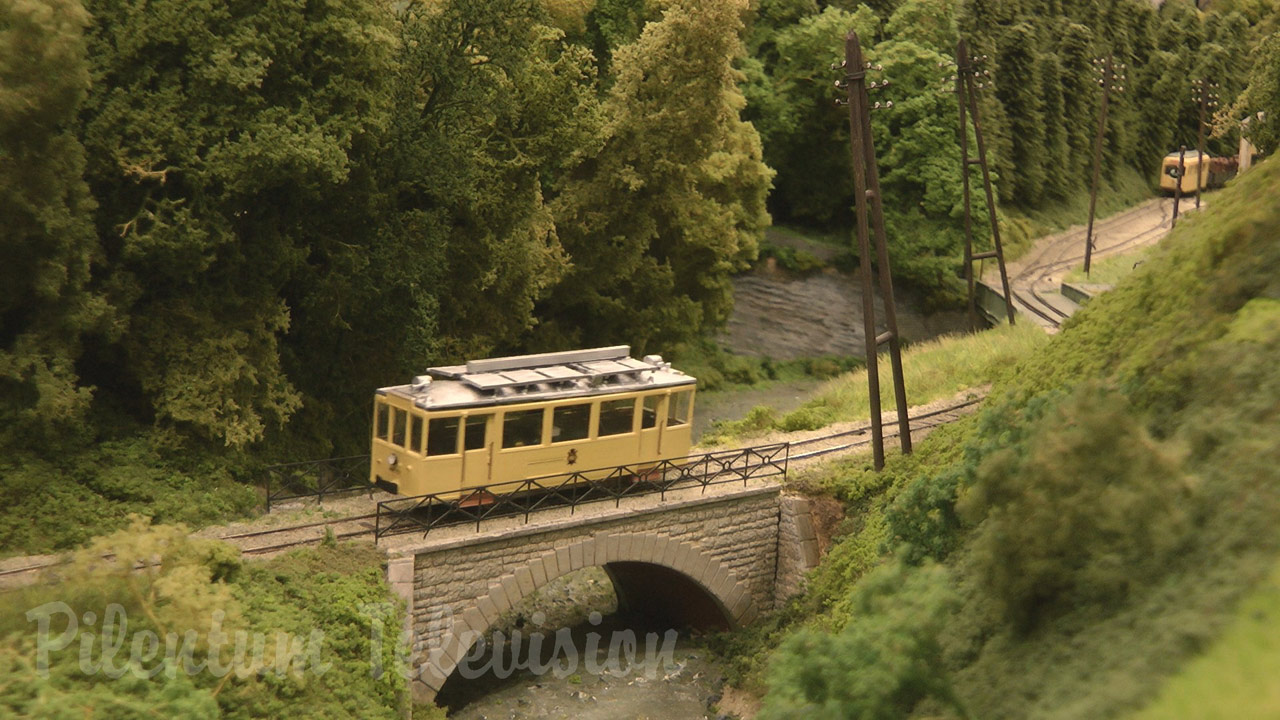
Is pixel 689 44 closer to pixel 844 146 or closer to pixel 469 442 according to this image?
pixel 469 442

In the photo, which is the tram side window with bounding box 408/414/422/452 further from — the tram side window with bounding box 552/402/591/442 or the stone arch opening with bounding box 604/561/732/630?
the stone arch opening with bounding box 604/561/732/630

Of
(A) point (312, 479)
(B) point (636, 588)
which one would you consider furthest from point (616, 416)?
(A) point (312, 479)

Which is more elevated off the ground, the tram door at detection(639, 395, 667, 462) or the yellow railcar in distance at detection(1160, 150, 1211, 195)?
the yellow railcar in distance at detection(1160, 150, 1211, 195)

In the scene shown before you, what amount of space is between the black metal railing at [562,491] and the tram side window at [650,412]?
2.66 feet

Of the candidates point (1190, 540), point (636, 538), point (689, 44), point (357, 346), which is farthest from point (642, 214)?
point (1190, 540)

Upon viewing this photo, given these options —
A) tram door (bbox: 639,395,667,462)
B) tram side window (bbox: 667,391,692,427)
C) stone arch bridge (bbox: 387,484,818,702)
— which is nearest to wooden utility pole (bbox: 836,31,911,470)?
stone arch bridge (bbox: 387,484,818,702)

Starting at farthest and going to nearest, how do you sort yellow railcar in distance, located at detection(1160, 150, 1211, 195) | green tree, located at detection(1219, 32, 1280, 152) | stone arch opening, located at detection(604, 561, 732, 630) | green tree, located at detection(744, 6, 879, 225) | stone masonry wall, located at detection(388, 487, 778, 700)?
1. yellow railcar in distance, located at detection(1160, 150, 1211, 195)
2. green tree, located at detection(744, 6, 879, 225)
3. green tree, located at detection(1219, 32, 1280, 152)
4. stone arch opening, located at detection(604, 561, 732, 630)
5. stone masonry wall, located at detection(388, 487, 778, 700)

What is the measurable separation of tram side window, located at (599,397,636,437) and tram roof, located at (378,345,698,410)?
10.1 inches

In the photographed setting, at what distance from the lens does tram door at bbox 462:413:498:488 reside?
20844 millimetres

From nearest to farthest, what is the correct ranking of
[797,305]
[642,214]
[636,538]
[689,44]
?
1. [636,538]
2. [689,44]
3. [642,214]
4. [797,305]

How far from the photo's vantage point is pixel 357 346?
91.6ft

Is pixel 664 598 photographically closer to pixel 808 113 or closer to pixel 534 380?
pixel 534 380

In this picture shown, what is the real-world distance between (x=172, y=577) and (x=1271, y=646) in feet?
42.2

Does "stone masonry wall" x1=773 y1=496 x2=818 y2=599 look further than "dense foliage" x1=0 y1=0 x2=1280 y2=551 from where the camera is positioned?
Yes
